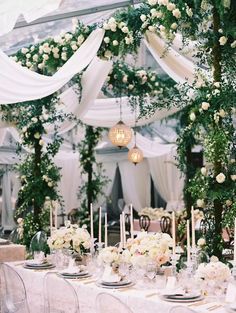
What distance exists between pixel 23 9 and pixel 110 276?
Result: 251cm

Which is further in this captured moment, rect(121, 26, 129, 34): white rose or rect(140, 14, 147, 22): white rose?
rect(121, 26, 129, 34): white rose

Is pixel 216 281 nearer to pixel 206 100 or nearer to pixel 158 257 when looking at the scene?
pixel 158 257

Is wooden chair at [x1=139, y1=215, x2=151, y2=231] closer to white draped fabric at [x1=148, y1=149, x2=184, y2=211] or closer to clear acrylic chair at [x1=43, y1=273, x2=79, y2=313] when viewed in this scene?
white draped fabric at [x1=148, y1=149, x2=184, y2=211]

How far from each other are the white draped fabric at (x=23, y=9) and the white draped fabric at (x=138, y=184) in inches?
417

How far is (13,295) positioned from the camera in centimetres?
515

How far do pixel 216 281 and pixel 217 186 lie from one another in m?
1.13

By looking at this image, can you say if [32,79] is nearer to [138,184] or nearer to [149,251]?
[149,251]

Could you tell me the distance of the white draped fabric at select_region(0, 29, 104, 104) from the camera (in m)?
5.98

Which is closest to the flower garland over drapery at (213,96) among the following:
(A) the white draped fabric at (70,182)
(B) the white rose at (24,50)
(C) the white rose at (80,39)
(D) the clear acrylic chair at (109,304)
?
(C) the white rose at (80,39)

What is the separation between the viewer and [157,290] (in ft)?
15.3

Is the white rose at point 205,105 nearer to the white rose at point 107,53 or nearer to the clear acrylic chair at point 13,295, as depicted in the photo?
the white rose at point 107,53

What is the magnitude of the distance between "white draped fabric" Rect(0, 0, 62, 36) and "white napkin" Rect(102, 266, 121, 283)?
7.64ft

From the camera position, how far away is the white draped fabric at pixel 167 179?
14789 millimetres

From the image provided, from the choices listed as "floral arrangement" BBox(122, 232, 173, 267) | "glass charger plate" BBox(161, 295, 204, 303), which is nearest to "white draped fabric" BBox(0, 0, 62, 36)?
"floral arrangement" BBox(122, 232, 173, 267)
